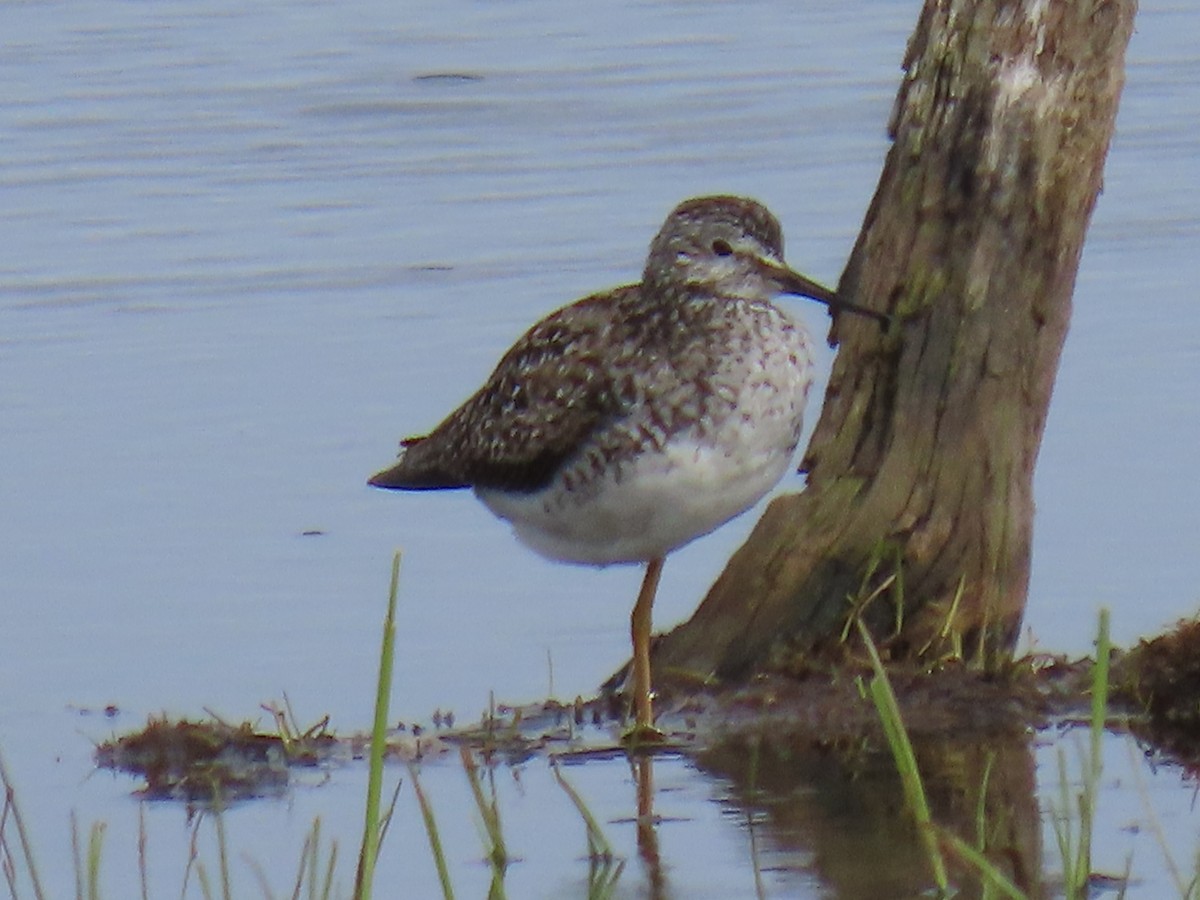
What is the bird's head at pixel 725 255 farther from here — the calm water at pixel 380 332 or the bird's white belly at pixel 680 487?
the calm water at pixel 380 332

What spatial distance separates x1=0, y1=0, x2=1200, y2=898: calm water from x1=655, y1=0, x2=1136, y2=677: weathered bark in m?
0.60

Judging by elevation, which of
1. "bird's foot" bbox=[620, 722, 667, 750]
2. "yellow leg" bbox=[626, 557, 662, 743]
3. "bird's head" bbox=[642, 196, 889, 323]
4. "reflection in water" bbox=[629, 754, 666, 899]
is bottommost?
"reflection in water" bbox=[629, 754, 666, 899]

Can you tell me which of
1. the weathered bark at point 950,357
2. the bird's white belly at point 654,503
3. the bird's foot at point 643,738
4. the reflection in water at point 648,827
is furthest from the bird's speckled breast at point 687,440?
the reflection in water at point 648,827

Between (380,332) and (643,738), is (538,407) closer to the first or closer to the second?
(643,738)

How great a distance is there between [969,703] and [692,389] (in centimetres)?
97

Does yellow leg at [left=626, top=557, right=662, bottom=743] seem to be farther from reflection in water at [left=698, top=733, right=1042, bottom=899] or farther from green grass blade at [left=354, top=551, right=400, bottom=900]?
green grass blade at [left=354, top=551, right=400, bottom=900]

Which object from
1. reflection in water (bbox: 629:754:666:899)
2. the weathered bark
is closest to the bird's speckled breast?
the weathered bark

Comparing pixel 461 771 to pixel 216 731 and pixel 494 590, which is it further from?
pixel 494 590

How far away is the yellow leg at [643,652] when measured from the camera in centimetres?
636

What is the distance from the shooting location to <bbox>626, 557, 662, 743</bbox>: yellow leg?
20.9ft

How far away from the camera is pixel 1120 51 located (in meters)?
6.26

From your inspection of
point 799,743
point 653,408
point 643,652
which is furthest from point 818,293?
point 799,743

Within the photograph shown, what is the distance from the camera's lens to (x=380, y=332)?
9844 millimetres

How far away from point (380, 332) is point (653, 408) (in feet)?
12.0
